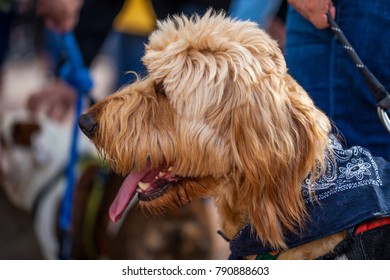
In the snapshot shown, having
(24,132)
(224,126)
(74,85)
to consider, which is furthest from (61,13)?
(224,126)

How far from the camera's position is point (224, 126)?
6.77 feet

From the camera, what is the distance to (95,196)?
388cm

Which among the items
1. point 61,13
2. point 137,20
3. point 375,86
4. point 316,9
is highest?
point 316,9

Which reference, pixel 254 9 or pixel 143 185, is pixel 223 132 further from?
pixel 254 9

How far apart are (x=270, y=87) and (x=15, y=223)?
363 centimetres

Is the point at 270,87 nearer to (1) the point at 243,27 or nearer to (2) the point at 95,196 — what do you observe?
(1) the point at 243,27

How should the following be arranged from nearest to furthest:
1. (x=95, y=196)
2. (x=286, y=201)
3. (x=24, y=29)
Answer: (x=286, y=201) < (x=95, y=196) < (x=24, y=29)

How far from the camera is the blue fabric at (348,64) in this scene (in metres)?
2.25

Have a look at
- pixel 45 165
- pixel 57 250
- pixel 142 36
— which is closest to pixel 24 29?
pixel 142 36

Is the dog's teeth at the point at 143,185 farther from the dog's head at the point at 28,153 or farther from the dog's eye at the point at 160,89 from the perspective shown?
the dog's head at the point at 28,153

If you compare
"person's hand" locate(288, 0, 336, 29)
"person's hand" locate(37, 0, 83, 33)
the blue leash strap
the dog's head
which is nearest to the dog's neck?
"person's hand" locate(288, 0, 336, 29)

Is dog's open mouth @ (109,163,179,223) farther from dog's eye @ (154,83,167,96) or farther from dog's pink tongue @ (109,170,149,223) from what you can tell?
dog's eye @ (154,83,167,96)

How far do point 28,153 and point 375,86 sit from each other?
2.88 meters

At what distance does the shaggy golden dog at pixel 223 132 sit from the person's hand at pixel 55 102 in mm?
2919
